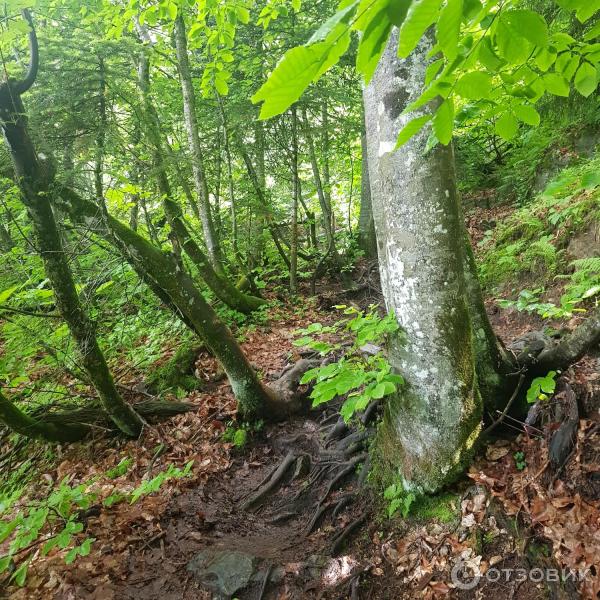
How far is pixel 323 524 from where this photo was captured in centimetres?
377

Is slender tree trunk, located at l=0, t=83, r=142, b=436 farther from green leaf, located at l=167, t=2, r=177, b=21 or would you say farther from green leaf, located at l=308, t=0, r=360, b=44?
green leaf, located at l=308, t=0, r=360, b=44

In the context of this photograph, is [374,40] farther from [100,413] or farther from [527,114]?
[100,413]

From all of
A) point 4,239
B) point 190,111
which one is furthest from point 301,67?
point 4,239

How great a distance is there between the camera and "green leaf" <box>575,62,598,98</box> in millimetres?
1493

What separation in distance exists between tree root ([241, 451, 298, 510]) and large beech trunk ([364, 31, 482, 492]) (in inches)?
75.8

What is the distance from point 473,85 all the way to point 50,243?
15.1 feet

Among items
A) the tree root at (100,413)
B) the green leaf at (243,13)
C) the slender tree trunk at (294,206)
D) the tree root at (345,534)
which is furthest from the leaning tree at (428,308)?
the slender tree trunk at (294,206)

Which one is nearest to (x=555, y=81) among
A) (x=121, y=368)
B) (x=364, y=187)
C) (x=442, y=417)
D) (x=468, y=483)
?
(x=442, y=417)

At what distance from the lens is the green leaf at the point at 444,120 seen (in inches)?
47.8

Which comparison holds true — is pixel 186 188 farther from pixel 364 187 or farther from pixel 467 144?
pixel 467 144

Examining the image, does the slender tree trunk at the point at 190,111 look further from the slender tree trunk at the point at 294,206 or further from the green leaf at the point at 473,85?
the green leaf at the point at 473,85

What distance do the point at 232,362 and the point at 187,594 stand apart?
8.45ft

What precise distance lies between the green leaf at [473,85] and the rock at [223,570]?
3.67m

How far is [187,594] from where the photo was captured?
3.10 m
